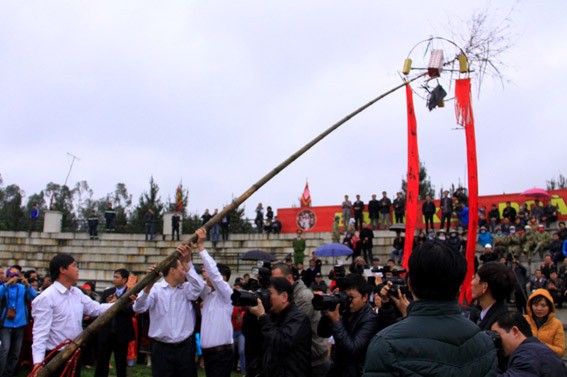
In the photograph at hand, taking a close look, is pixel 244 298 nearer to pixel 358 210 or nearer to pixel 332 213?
pixel 358 210

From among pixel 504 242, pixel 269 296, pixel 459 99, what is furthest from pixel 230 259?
pixel 269 296

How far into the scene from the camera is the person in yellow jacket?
4.50m

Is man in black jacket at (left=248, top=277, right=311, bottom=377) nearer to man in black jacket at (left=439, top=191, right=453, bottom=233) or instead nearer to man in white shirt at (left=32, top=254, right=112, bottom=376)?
man in white shirt at (left=32, top=254, right=112, bottom=376)

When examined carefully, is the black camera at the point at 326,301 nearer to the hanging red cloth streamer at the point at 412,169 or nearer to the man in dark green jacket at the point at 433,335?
the man in dark green jacket at the point at 433,335

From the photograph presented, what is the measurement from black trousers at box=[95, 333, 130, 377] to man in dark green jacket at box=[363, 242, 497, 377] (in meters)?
5.64

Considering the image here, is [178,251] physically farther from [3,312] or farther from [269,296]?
[3,312]

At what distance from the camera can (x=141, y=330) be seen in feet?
31.3

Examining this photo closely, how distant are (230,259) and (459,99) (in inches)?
573

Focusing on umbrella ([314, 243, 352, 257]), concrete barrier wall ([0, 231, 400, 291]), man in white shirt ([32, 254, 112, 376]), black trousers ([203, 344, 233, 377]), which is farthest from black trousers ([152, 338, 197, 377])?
concrete barrier wall ([0, 231, 400, 291])

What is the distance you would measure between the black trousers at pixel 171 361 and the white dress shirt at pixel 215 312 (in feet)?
0.87

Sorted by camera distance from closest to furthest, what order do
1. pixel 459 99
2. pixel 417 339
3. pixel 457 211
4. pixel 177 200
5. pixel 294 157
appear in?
pixel 417 339 < pixel 294 157 < pixel 459 99 < pixel 457 211 < pixel 177 200

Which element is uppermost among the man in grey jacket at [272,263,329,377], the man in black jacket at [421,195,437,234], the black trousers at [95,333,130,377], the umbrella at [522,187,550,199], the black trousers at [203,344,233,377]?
the umbrella at [522,187,550,199]

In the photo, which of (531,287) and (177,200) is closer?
(531,287)

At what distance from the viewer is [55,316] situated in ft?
15.0
